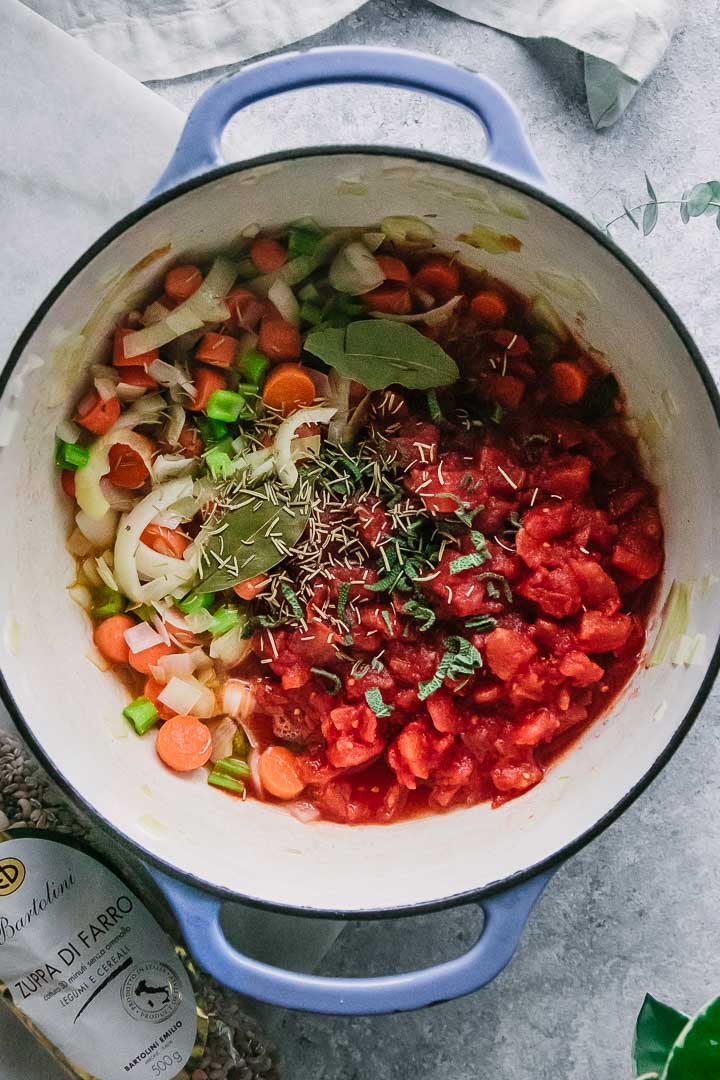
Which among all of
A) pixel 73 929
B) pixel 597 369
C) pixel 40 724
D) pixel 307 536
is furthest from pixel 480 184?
pixel 73 929

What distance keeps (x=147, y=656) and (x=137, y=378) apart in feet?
1.47

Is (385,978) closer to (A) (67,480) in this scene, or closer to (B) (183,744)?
(B) (183,744)

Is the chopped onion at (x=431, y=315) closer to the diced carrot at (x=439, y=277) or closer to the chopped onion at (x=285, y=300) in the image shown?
the diced carrot at (x=439, y=277)

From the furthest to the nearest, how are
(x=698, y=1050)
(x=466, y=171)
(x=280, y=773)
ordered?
(x=280, y=773), (x=698, y=1050), (x=466, y=171)

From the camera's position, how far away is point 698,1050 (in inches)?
56.4

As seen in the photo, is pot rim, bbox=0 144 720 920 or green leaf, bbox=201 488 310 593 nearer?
pot rim, bbox=0 144 720 920

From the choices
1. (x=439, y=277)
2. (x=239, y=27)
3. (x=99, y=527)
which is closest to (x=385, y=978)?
(x=99, y=527)

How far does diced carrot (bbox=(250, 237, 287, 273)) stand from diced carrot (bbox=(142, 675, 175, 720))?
684 millimetres

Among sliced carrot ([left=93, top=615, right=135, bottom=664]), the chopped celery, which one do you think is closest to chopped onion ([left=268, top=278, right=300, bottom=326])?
sliced carrot ([left=93, top=615, right=135, bottom=664])

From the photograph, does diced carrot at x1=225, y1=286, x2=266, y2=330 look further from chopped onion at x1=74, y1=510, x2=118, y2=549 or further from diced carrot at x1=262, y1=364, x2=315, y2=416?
chopped onion at x1=74, y1=510, x2=118, y2=549

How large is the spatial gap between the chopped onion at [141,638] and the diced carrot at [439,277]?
0.71 m

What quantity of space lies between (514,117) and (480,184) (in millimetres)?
96

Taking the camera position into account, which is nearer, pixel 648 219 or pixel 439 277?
pixel 439 277

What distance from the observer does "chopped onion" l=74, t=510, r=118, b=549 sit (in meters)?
1.60
